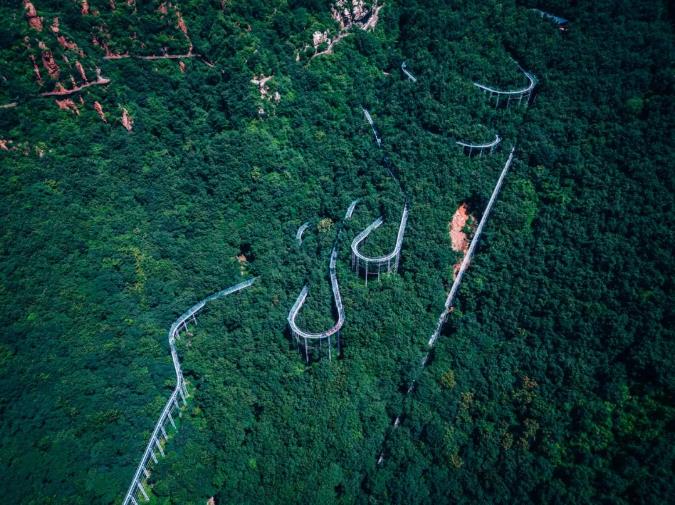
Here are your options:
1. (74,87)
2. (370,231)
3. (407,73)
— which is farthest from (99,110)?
(407,73)

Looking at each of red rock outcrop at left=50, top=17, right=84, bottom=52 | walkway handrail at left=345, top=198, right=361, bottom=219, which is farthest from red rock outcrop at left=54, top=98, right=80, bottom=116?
walkway handrail at left=345, top=198, right=361, bottom=219

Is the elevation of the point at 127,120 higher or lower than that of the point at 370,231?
higher

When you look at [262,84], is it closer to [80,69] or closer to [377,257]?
[80,69]

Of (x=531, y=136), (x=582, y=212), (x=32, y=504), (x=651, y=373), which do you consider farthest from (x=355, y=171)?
(x=32, y=504)

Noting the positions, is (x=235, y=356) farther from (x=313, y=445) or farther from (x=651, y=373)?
(x=651, y=373)

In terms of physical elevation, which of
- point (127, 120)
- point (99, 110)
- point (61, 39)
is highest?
point (61, 39)

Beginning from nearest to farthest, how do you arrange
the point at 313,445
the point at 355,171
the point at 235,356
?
the point at 313,445 < the point at 235,356 < the point at 355,171

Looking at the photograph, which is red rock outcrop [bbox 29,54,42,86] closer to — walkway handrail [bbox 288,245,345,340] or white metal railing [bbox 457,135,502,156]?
walkway handrail [bbox 288,245,345,340]
